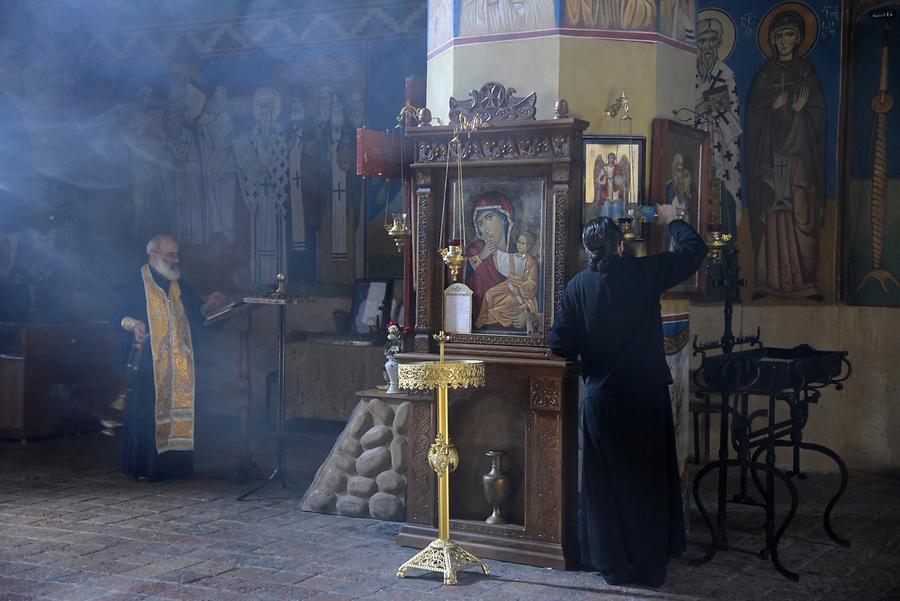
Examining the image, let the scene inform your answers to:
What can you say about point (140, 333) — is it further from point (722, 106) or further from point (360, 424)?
point (722, 106)

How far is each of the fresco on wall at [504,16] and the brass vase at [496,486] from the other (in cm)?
215

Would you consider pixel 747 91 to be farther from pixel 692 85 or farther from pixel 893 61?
pixel 692 85

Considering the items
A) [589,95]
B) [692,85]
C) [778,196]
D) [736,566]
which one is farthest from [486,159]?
[778,196]

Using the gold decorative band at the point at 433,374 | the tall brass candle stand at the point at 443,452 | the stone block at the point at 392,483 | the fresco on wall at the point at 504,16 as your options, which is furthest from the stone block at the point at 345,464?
the fresco on wall at the point at 504,16

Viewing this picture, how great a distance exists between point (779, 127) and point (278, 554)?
16.3 ft

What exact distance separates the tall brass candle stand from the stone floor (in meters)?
0.08

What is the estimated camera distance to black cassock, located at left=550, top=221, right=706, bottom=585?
482cm

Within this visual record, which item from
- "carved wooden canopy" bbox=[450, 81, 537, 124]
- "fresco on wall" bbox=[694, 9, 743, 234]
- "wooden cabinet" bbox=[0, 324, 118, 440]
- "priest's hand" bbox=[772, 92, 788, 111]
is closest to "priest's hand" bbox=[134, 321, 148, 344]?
"wooden cabinet" bbox=[0, 324, 118, 440]

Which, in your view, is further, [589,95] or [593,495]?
[589,95]

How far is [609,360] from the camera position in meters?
4.84

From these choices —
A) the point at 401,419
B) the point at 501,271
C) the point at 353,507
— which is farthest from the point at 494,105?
the point at 353,507

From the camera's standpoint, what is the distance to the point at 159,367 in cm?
733

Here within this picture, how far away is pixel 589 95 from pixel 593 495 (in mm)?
1975

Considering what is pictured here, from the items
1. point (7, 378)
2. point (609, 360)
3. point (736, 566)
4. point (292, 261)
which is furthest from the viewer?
point (292, 261)
